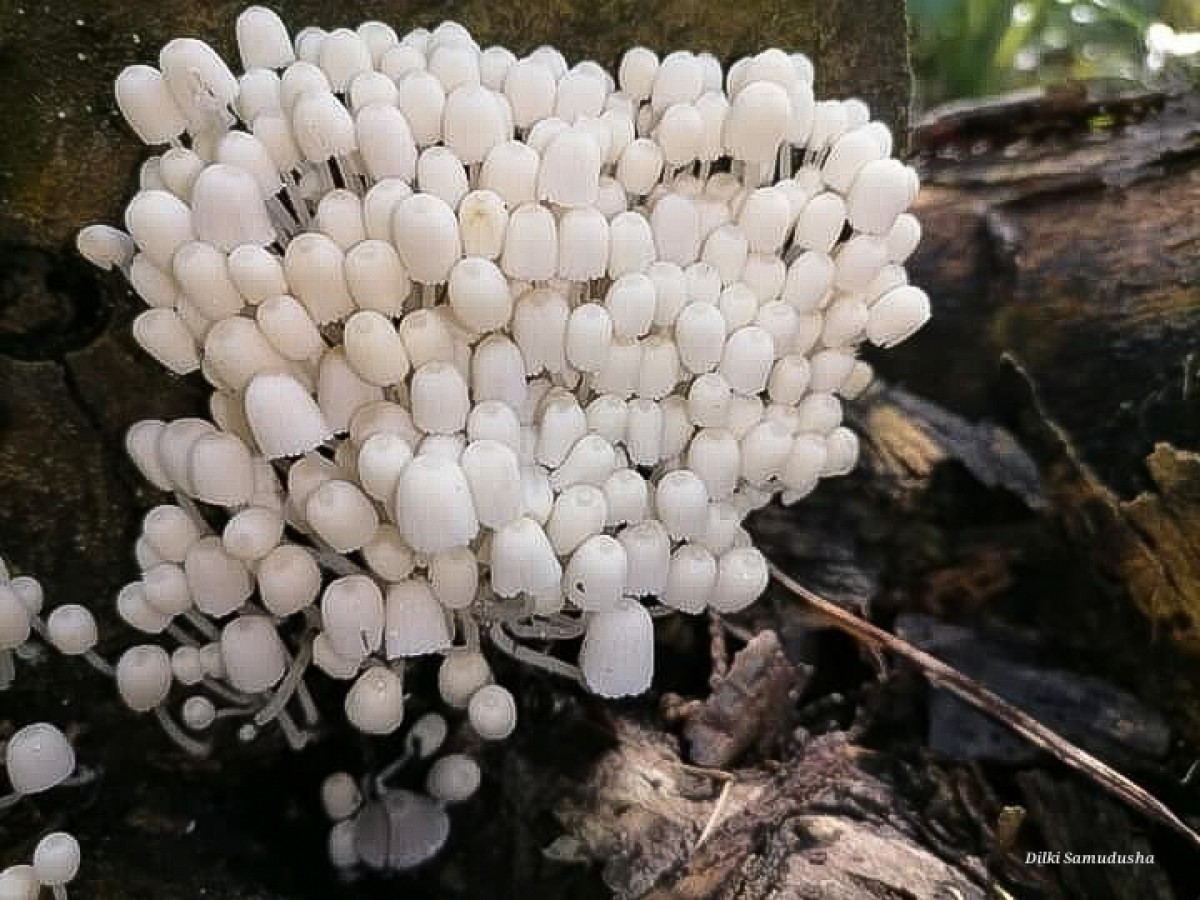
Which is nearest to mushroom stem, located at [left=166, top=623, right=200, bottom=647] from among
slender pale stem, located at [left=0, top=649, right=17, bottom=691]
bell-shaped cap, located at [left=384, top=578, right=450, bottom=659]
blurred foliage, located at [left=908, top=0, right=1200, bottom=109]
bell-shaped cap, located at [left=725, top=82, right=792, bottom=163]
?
slender pale stem, located at [left=0, top=649, right=17, bottom=691]

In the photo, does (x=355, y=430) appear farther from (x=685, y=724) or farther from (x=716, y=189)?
(x=685, y=724)

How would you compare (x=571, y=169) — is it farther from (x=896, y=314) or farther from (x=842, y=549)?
(x=842, y=549)

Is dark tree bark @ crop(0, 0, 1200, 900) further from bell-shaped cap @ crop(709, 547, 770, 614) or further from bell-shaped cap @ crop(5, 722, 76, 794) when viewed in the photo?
bell-shaped cap @ crop(709, 547, 770, 614)

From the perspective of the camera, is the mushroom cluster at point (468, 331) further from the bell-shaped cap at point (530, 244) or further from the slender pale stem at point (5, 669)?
the slender pale stem at point (5, 669)

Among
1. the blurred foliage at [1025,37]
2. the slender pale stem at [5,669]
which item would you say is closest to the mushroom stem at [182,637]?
the slender pale stem at [5,669]

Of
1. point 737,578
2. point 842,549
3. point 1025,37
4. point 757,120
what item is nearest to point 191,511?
point 737,578

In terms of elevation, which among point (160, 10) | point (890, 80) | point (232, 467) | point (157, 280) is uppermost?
point (890, 80)

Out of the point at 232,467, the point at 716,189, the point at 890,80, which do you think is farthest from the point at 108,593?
the point at 890,80
